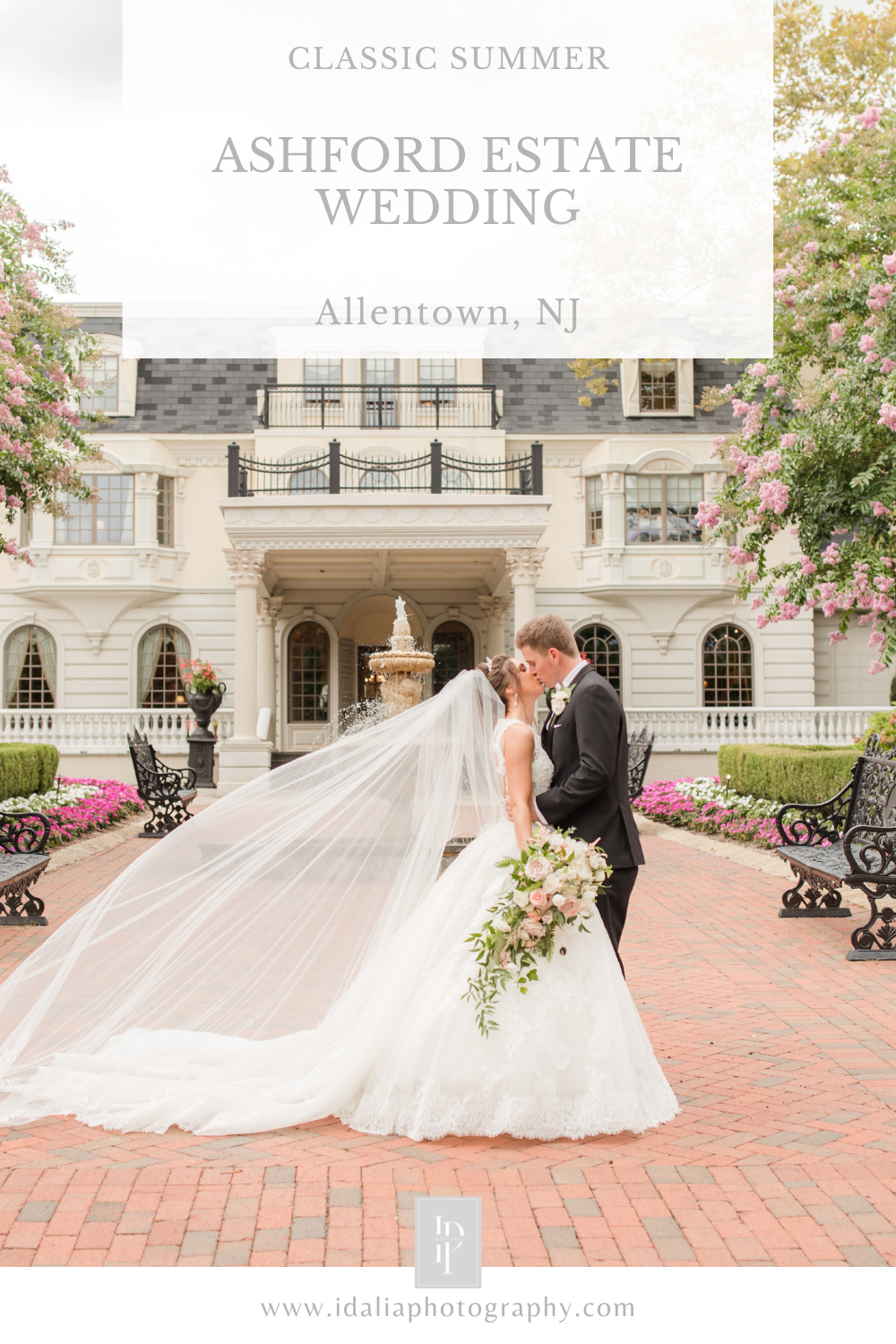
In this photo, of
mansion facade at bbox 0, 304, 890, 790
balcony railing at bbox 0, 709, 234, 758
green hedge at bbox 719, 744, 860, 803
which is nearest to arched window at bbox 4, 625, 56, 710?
mansion facade at bbox 0, 304, 890, 790

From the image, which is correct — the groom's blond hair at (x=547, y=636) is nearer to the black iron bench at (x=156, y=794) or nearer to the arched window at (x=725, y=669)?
the black iron bench at (x=156, y=794)

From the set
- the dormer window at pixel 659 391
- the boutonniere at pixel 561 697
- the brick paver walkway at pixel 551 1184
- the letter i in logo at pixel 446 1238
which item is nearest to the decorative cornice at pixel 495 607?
the dormer window at pixel 659 391

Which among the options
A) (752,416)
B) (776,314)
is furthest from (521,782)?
(776,314)

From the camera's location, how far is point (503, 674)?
4.44 m

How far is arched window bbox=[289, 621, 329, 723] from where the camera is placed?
2644cm

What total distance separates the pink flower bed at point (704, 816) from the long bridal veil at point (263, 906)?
7.69 meters

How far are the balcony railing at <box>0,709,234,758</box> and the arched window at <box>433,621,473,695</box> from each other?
583 cm

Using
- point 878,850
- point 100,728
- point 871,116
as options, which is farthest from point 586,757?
point 100,728

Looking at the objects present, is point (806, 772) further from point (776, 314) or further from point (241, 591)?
point (241, 591)

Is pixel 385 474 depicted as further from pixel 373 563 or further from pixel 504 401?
pixel 504 401

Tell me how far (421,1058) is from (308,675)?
22.6 m

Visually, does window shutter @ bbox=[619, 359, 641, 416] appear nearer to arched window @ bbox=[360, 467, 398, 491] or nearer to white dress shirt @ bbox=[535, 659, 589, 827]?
arched window @ bbox=[360, 467, 398, 491]

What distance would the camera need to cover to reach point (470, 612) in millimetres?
26516
